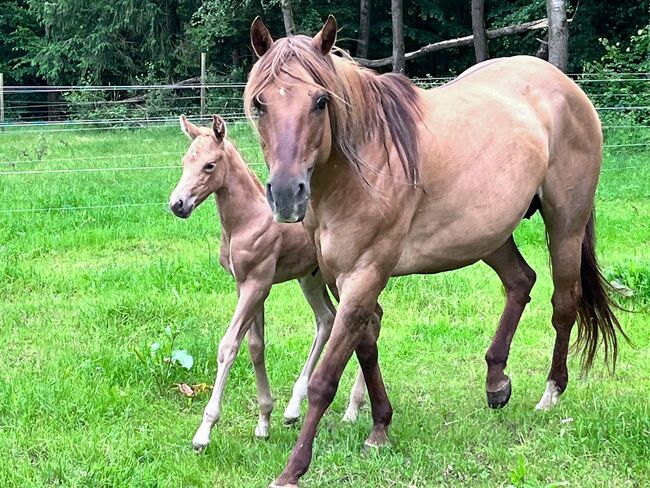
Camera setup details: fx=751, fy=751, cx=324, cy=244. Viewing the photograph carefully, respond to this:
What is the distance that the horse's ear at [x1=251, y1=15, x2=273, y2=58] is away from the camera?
113 inches

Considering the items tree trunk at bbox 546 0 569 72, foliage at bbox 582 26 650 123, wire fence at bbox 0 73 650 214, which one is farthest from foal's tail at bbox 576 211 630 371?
foliage at bbox 582 26 650 123

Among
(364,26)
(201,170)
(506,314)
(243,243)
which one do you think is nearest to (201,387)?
(243,243)

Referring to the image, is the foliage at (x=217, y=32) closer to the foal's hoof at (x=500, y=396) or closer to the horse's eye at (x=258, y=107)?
the foal's hoof at (x=500, y=396)

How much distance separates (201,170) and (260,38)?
2.98 feet

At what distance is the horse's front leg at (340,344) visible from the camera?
119 inches

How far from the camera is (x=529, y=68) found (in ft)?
13.5

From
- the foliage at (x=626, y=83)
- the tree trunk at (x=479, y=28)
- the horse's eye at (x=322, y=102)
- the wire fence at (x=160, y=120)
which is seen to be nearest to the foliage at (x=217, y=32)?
the wire fence at (x=160, y=120)

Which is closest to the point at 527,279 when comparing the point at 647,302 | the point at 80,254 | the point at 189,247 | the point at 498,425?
the point at 498,425

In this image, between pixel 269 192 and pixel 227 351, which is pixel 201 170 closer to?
pixel 227 351

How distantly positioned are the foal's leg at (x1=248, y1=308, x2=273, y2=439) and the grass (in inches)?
3.6

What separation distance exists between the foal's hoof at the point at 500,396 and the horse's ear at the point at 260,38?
2147 millimetres

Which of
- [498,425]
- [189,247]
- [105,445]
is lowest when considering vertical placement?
[189,247]

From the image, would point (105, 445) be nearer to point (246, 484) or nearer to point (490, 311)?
point (246, 484)

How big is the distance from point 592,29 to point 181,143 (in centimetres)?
1273
